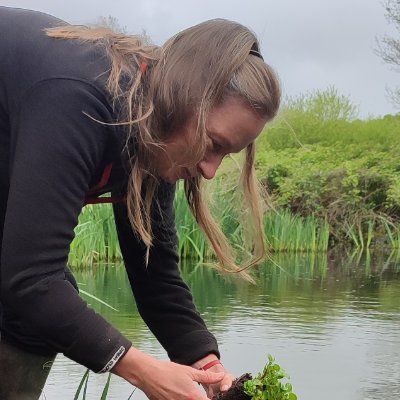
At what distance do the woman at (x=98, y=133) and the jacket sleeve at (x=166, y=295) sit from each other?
36cm

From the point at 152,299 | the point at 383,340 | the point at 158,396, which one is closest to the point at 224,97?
the point at 158,396

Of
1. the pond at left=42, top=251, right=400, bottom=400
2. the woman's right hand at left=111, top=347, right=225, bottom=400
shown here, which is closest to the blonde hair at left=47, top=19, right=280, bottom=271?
the woman's right hand at left=111, top=347, right=225, bottom=400

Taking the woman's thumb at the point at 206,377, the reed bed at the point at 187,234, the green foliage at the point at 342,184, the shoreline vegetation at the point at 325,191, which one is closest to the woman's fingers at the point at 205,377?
the woman's thumb at the point at 206,377

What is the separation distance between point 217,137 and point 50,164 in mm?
368

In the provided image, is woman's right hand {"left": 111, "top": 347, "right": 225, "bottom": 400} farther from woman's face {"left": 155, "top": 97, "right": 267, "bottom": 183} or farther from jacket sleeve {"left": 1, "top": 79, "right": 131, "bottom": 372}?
woman's face {"left": 155, "top": 97, "right": 267, "bottom": 183}

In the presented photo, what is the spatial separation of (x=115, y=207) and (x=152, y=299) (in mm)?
311

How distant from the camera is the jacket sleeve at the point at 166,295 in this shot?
2629 millimetres

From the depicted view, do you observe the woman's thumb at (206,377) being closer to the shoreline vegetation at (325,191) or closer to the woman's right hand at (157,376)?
the woman's right hand at (157,376)

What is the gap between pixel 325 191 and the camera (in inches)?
611

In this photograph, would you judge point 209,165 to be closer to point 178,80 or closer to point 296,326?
point 178,80

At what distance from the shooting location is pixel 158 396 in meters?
2.08

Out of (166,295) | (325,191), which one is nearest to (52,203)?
(166,295)

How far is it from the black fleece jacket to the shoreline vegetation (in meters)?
7.03

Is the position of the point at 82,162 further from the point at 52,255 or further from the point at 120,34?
the point at 120,34
